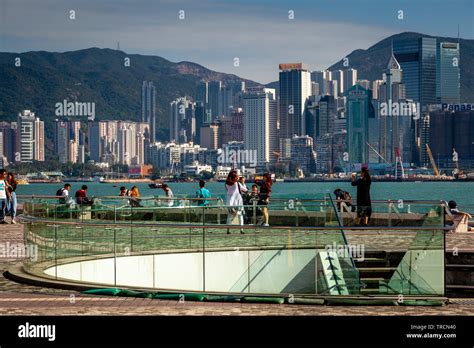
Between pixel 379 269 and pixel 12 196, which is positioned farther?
pixel 12 196

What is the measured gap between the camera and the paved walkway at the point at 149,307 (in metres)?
11.6

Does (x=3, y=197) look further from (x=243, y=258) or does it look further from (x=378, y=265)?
(x=378, y=265)

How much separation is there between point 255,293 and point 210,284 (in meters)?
0.93

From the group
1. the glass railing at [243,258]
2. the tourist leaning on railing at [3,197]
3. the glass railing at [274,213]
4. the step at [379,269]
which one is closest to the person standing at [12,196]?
the tourist leaning on railing at [3,197]

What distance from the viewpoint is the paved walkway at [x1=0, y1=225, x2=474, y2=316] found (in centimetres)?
1161

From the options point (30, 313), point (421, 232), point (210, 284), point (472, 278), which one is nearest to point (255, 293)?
point (210, 284)

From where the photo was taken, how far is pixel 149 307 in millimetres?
12070

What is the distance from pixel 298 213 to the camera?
15039mm

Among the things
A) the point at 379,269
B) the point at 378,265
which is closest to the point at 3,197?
the point at 378,265

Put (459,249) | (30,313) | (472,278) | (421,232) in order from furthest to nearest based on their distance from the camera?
(459,249) → (472,278) → (421,232) → (30,313)

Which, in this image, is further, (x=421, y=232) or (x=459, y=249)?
(x=459, y=249)

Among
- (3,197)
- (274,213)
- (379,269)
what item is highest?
(274,213)

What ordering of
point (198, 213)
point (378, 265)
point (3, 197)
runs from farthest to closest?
point (3, 197) < point (378, 265) < point (198, 213)
